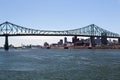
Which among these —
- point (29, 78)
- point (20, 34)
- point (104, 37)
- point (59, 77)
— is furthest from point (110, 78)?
point (104, 37)

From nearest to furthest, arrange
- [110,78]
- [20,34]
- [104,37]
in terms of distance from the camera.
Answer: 1. [110,78]
2. [20,34]
3. [104,37]

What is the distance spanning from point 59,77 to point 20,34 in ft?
342

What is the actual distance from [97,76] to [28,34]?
106 m

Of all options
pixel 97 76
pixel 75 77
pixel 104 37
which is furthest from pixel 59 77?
pixel 104 37

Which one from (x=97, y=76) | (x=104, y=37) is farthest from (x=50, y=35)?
(x=97, y=76)

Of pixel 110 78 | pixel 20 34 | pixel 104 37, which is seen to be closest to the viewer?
pixel 110 78

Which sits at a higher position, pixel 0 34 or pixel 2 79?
pixel 0 34

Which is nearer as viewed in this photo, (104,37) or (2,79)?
(2,79)

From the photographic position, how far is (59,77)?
32250 mm

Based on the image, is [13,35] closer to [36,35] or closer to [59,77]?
[36,35]

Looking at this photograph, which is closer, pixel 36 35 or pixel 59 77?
pixel 59 77

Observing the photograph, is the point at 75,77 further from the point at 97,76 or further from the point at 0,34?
the point at 0,34

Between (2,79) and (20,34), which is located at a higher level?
(20,34)

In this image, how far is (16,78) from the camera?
32.0 metres
